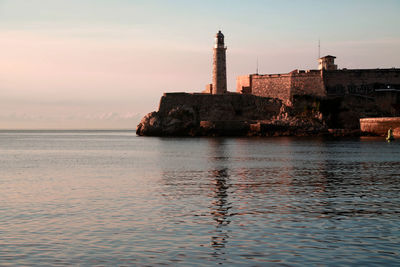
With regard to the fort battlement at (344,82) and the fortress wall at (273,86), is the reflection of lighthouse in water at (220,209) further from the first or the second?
the fortress wall at (273,86)

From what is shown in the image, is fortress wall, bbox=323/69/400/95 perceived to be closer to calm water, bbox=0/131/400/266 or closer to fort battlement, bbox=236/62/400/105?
fort battlement, bbox=236/62/400/105

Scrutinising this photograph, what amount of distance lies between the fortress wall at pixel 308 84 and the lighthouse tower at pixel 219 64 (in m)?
9.83

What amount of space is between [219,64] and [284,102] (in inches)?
417

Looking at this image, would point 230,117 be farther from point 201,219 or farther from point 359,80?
point 201,219

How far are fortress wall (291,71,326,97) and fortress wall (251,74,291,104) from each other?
100cm

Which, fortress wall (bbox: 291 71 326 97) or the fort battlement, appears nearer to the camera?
the fort battlement

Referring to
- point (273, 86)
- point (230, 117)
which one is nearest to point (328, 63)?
point (273, 86)

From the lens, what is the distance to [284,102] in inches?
3012

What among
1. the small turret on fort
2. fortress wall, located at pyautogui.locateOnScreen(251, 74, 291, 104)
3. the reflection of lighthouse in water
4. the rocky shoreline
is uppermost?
the small turret on fort

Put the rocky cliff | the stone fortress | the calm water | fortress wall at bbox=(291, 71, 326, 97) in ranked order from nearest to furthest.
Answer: the calm water, the stone fortress, fortress wall at bbox=(291, 71, 326, 97), the rocky cliff

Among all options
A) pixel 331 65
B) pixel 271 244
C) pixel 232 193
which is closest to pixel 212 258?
pixel 271 244

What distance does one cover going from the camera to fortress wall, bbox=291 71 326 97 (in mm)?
73750

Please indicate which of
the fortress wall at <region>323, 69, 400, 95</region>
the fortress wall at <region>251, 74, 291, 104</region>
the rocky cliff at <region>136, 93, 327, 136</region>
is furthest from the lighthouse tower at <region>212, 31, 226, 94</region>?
the fortress wall at <region>323, 69, 400, 95</region>

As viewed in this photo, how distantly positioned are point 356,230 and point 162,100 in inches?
2837
